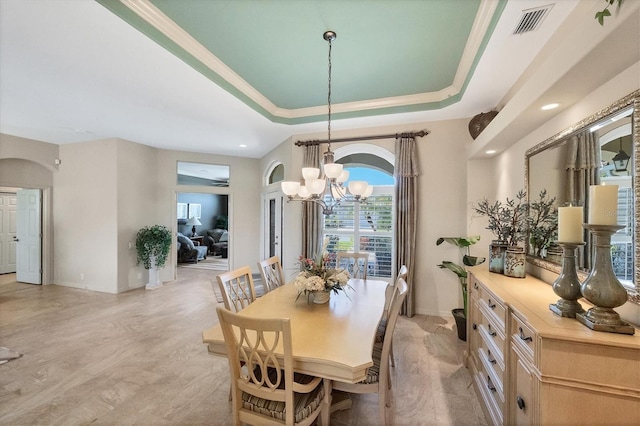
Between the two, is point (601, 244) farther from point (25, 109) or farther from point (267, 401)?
point (25, 109)

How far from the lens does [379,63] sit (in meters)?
2.84

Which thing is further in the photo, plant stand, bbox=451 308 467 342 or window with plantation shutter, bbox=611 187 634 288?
plant stand, bbox=451 308 467 342

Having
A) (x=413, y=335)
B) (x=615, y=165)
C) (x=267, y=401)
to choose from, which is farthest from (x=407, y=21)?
(x=413, y=335)

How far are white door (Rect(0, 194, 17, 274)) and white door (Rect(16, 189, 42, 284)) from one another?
4.34 feet

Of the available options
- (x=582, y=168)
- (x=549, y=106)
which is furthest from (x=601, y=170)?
(x=549, y=106)

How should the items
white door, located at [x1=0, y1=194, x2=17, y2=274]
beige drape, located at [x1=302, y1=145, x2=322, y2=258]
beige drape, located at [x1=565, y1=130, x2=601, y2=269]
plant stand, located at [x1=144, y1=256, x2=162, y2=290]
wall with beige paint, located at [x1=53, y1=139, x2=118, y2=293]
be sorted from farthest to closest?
white door, located at [x1=0, y1=194, x2=17, y2=274]
plant stand, located at [x1=144, y1=256, x2=162, y2=290]
wall with beige paint, located at [x1=53, y1=139, x2=118, y2=293]
beige drape, located at [x1=302, y1=145, x2=322, y2=258]
beige drape, located at [x1=565, y1=130, x2=601, y2=269]

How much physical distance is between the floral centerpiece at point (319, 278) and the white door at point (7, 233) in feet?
28.4

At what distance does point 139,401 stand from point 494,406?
9.00ft

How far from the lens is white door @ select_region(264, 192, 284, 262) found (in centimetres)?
550

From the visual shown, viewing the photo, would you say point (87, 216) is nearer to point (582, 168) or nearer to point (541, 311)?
point (541, 311)

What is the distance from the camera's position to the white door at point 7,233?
6559mm

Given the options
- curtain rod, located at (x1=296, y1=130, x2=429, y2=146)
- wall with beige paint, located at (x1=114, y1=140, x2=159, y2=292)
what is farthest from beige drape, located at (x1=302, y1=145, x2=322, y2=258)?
wall with beige paint, located at (x1=114, y1=140, x2=159, y2=292)

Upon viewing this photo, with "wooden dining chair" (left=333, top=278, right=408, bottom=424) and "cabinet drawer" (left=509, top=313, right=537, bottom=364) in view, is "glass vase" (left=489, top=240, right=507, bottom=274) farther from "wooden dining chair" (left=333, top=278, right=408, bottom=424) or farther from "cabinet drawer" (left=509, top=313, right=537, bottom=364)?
"wooden dining chair" (left=333, top=278, right=408, bottom=424)

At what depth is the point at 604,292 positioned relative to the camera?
1194 mm
